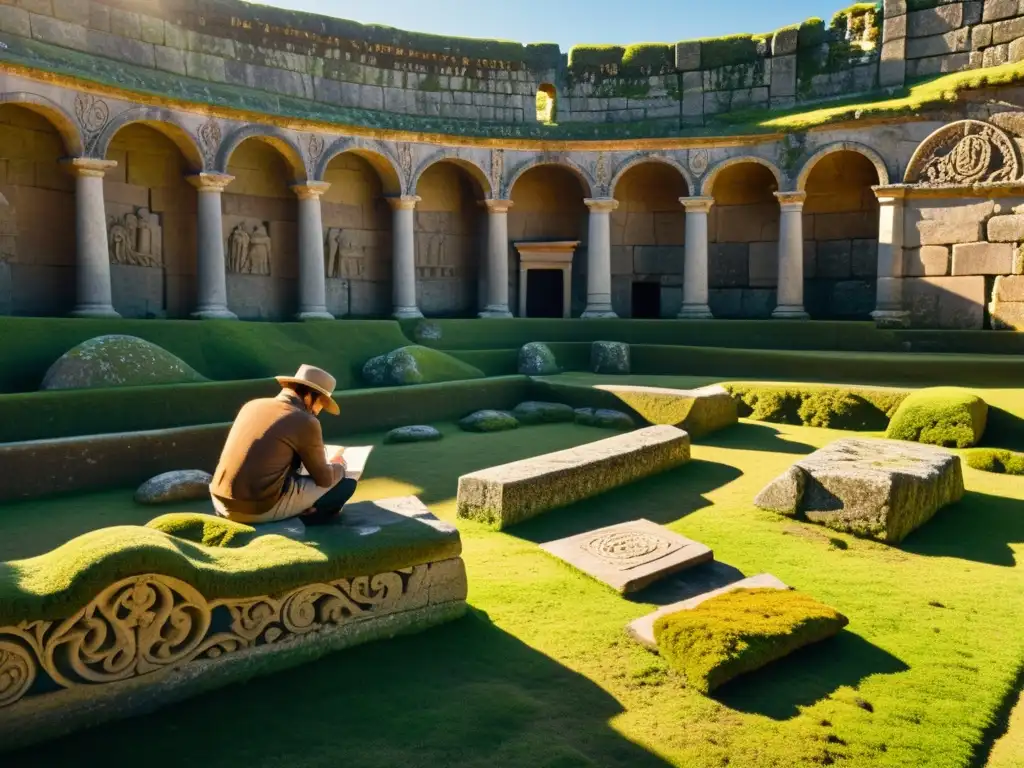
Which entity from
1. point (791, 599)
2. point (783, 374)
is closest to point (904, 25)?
point (783, 374)

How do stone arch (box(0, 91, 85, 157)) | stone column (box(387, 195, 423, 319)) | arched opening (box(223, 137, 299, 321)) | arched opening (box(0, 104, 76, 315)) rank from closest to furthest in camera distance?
1. stone arch (box(0, 91, 85, 157))
2. arched opening (box(0, 104, 76, 315))
3. arched opening (box(223, 137, 299, 321))
4. stone column (box(387, 195, 423, 319))

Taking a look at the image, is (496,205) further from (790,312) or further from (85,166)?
(85,166)

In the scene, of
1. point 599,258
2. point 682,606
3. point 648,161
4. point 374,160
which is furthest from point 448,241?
point 682,606

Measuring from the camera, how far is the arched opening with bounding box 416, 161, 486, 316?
80.1 feet

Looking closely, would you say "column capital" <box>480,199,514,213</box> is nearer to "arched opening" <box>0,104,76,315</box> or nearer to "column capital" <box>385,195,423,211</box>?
"column capital" <box>385,195,423,211</box>

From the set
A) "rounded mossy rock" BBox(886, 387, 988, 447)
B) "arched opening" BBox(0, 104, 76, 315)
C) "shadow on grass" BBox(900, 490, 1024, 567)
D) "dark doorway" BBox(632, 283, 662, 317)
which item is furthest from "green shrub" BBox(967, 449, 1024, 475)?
"arched opening" BBox(0, 104, 76, 315)

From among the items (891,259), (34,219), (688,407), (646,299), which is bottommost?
(688,407)

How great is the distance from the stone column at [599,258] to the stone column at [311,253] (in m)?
7.43

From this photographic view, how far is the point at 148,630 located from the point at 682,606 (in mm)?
3565

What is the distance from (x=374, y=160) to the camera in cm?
2183

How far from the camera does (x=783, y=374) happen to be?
16.5m

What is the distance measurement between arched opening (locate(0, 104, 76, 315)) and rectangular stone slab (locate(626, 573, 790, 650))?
15806mm

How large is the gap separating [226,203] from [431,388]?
9.41 metres

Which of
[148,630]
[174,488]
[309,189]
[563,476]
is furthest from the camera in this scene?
[309,189]
